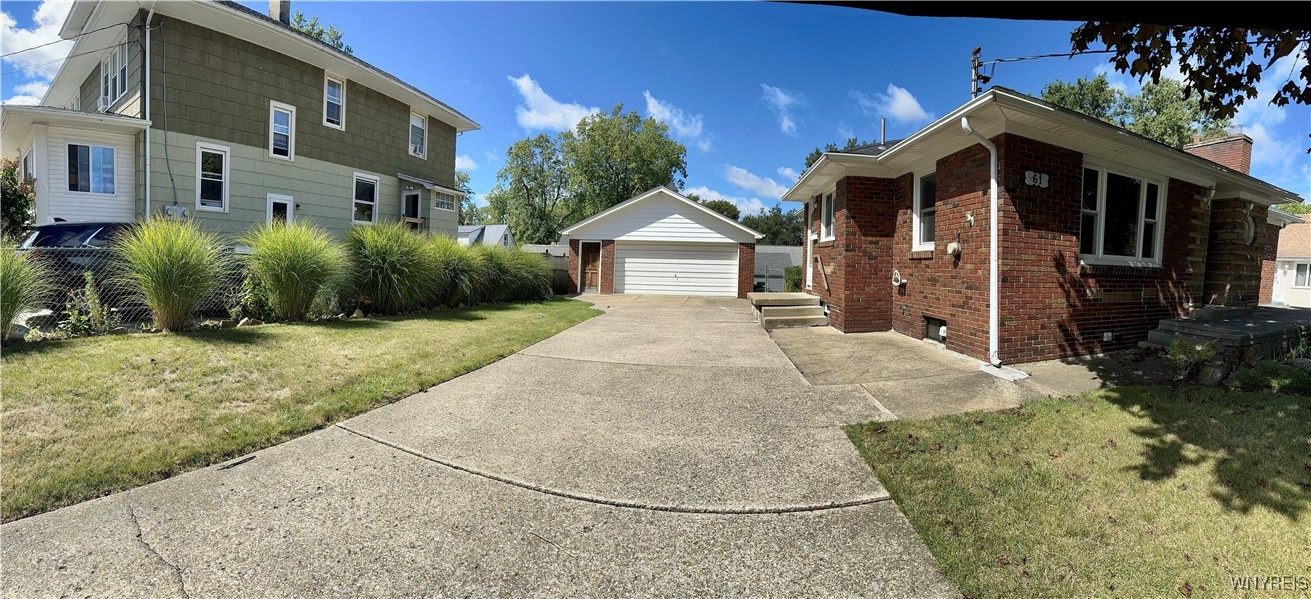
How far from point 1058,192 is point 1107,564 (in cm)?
561

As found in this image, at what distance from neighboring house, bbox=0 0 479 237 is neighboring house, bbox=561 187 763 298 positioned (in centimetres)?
786

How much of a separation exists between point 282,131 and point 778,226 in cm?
5004

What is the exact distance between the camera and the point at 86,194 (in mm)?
11383

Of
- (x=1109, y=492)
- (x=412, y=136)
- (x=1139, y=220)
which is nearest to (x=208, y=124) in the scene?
(x=412, y=136)

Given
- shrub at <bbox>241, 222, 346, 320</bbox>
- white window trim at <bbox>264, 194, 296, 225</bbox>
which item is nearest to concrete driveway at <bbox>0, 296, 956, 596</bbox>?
shrub at <bbox>241, 222, 346, 320</bbox>

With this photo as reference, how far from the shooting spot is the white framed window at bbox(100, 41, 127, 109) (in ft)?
40.6

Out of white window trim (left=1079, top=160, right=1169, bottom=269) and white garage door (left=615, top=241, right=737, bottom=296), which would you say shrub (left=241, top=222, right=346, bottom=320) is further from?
white garage door (left=615, top=241, right=737, bottom=296)

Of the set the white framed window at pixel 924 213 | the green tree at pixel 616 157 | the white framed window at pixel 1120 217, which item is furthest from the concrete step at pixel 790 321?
the green tree at pixel 616 157

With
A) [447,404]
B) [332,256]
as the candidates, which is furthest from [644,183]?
[447,404]

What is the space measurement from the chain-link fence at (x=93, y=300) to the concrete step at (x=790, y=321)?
826 cm

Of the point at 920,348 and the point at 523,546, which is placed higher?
the point at 920,348

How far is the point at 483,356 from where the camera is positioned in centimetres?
648

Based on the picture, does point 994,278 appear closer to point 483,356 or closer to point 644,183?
point 483,356

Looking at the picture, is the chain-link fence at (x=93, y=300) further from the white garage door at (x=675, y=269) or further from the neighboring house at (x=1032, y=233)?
the white garage door at (x=675, y=269)
